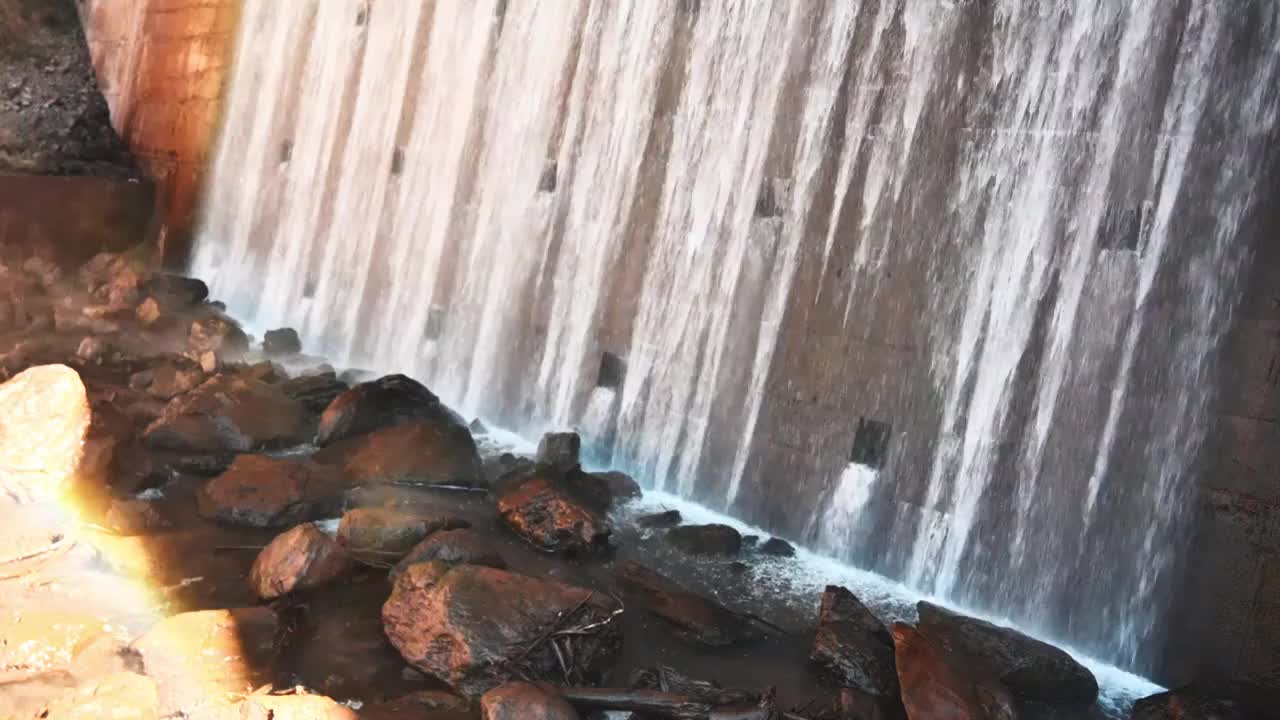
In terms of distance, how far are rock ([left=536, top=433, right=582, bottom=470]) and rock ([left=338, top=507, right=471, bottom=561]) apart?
2100 mm

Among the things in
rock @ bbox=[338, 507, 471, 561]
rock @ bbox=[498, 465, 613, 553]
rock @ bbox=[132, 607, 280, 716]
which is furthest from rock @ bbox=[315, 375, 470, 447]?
rock @ bbox=[132, 607, 280, 716]

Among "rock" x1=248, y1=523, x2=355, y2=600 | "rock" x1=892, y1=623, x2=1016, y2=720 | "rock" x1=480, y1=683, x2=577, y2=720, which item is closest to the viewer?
"rock" x1=480, y1=683, x2=577, y2=720

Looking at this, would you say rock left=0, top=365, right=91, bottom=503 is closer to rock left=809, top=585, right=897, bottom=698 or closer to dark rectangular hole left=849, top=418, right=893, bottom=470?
rock left=809, top=585, right=897, bottom=698

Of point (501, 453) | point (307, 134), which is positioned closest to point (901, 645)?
point (501, 453)

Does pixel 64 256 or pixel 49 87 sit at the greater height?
pixel 49 87

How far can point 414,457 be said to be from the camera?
927 cm

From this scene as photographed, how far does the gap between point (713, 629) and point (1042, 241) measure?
11.2ft

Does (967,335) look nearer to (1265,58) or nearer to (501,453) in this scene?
(1265,58)

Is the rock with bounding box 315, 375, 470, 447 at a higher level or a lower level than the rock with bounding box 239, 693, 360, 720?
higher

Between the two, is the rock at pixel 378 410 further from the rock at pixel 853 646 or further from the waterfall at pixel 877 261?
the rock at pixel 853 646

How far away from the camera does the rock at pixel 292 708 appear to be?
5.20 metres

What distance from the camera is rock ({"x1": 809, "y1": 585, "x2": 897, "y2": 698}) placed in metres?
6.23

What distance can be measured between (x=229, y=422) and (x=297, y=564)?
3506mm

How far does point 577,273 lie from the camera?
10.8m
